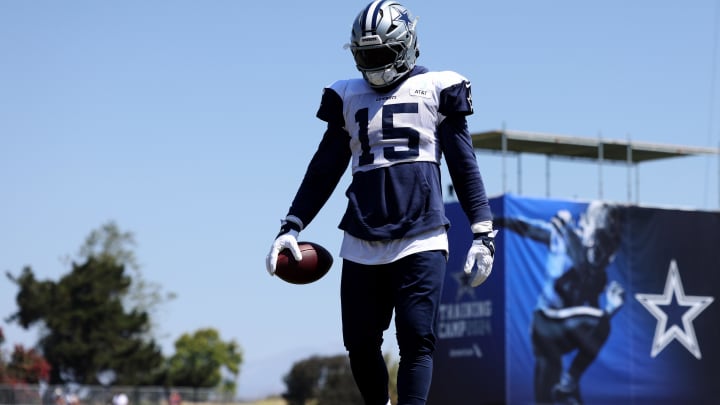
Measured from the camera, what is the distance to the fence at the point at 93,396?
148 feet

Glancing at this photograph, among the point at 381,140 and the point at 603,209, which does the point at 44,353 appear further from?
the point at 381,140

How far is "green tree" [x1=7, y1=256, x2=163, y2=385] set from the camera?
6694 cm

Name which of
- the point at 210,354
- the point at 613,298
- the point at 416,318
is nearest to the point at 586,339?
the point at 613,298

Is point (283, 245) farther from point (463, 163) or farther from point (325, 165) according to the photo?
point (463, 163)

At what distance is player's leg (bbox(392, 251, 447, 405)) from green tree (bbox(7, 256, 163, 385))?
6187 cm

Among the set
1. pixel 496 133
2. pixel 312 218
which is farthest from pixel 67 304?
pixel 312 218

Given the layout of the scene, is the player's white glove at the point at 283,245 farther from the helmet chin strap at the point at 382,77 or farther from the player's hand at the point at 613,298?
the player's hand at the point at 613,298

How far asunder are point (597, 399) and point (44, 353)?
4126cm

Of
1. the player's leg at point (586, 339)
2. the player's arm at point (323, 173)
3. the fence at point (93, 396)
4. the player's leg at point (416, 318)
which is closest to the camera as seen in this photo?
the player's leg at point (416, 318)

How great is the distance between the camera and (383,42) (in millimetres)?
6203

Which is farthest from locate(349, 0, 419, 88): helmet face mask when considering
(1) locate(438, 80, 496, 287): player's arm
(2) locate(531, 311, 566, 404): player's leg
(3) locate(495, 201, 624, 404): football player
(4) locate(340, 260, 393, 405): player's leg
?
(2) locate(531, 311, 566, 404): player's leg

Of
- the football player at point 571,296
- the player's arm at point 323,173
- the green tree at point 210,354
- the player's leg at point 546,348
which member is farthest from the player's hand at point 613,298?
the green tree at point 210,354

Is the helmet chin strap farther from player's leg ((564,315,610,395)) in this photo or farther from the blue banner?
player's leg ((564,315,610,395))

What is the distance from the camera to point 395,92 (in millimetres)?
6336
